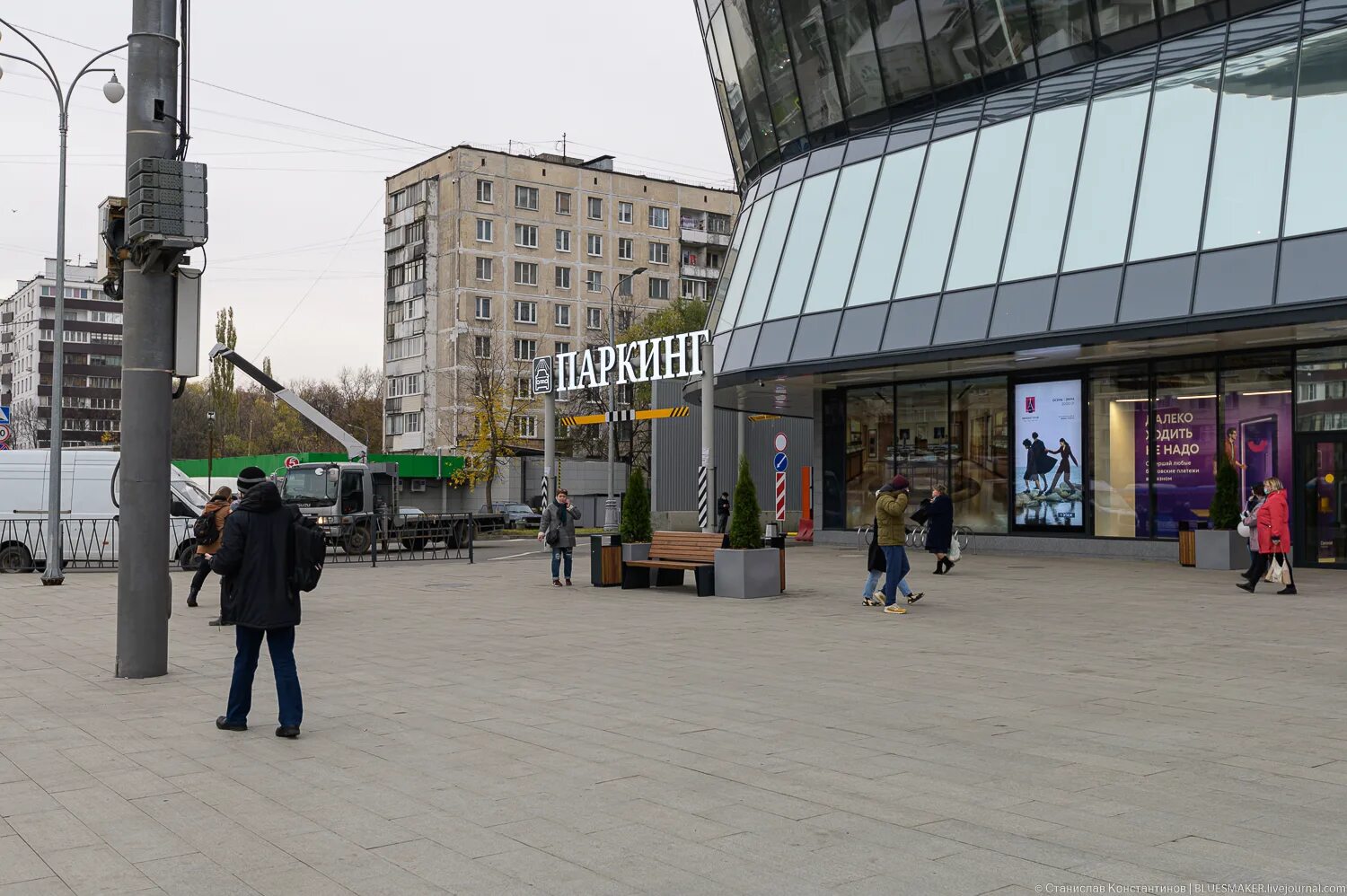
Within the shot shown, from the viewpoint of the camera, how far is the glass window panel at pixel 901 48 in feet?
88.7

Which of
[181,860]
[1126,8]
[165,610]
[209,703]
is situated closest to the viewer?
[181,860]

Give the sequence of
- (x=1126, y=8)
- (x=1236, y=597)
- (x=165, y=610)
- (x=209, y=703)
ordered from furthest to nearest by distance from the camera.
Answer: (x=1126, y=8), (x=1236, y=597), (x=165, y=610), (x=209, y=703)

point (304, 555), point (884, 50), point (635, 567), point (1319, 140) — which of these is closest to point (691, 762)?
point (304, 555)

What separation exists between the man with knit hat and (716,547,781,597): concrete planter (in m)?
2.49

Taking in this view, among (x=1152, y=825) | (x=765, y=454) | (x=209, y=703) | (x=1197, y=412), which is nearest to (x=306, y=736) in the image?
(x=209, y=703)

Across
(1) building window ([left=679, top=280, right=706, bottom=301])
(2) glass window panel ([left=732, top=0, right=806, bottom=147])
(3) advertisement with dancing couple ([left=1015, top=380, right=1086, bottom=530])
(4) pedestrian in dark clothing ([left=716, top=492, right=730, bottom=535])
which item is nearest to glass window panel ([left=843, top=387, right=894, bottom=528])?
(3) advertisement with dancing couple ([left=1015, top=380, right=1086, bottom=530])

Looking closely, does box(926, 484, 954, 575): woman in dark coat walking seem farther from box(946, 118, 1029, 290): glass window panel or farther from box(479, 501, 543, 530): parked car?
box(479, 501, 543, 530): parked car

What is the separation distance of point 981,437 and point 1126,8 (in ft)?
32.0

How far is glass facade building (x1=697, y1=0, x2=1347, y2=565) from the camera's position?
2102 centimetres

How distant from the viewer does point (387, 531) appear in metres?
30.2

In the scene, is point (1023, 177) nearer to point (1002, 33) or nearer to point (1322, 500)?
point (1002, 33)

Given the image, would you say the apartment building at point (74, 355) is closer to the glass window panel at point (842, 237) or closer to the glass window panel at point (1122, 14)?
the glass window panel at point (842, 237)

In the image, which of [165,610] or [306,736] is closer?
[306,736]

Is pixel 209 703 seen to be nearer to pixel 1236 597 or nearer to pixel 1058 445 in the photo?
pixel 1236 597
